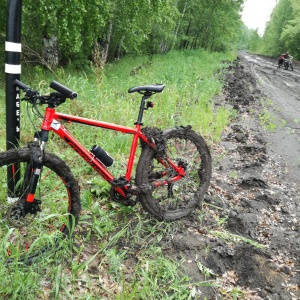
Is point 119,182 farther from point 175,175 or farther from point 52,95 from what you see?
point 52,95

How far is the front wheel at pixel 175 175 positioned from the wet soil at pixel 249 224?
0.24m

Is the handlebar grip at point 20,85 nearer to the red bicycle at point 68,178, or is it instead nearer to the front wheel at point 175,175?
the red bicycle at point 68,178

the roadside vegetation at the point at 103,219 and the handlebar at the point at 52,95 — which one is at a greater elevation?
the handlebar at the point at 52,95

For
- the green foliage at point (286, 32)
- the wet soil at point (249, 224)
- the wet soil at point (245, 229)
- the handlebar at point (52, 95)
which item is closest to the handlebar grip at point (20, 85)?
the handlebar at point (52, 95)

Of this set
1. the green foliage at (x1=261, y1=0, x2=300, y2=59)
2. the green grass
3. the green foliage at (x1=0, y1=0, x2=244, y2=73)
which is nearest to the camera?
the green grass

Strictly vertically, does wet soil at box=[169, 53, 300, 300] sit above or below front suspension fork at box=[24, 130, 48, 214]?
below

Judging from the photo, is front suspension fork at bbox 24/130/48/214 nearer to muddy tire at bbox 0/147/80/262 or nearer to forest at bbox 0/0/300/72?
muddy tire at bbox 0/147/80/262

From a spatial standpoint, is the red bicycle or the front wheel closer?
the red bicycle

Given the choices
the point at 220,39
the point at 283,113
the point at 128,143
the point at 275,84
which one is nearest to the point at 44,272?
the point at 128,143

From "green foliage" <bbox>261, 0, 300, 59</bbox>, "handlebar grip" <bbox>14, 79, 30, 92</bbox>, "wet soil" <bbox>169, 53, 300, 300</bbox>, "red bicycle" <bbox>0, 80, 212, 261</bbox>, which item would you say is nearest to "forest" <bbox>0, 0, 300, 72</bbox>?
"green foliage" <bbox>261, 0, 300, 59</bbox>

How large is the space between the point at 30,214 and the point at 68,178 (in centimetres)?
41

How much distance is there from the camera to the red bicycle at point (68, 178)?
227cm

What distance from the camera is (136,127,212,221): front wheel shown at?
118 inches

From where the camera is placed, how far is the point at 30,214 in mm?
2398
